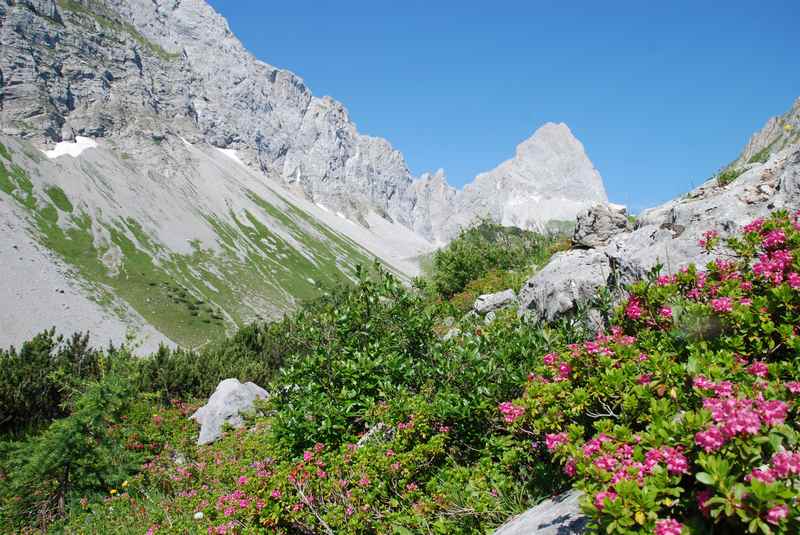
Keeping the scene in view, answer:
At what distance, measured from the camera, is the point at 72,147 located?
146375 millimetres

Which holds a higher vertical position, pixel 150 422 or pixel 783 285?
pixel 783 285

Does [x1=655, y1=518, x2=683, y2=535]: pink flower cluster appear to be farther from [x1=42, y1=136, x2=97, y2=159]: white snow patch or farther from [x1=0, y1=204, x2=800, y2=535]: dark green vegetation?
[x1=42, y1=136, x2=97, y2=159]: white snow patch

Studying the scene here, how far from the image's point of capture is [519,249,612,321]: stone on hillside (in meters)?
9.87

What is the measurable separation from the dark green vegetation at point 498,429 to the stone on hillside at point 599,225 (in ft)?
18.9

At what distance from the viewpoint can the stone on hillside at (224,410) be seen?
688 inches

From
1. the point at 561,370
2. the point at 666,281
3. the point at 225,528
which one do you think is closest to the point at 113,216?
the point at 225,528

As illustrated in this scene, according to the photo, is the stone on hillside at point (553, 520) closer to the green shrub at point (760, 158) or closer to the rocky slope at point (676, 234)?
the rocky slope at point (676, 234)

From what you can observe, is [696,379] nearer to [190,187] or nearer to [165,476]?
[165,476]

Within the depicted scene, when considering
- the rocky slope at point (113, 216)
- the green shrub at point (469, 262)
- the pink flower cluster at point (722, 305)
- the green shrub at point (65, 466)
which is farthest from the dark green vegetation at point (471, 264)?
the rocky slope at point (113, 216)

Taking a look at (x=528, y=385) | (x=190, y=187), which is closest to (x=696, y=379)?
(x=528, y=385)

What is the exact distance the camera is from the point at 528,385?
532 centimetres

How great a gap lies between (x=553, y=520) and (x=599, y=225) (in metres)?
12.3

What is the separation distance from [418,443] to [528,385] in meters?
2.18

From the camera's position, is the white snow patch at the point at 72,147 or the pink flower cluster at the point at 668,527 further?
the white snow patch at the point at 72,147
